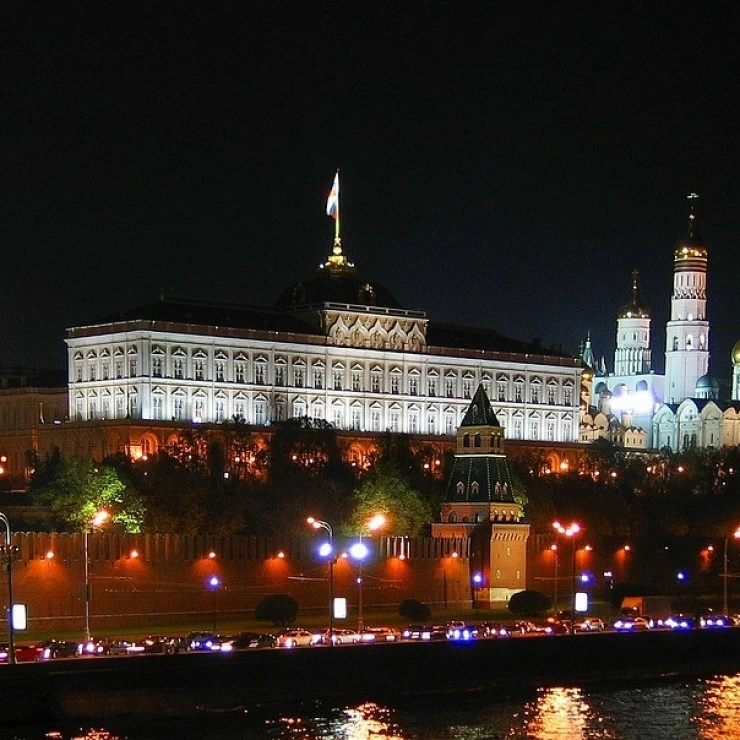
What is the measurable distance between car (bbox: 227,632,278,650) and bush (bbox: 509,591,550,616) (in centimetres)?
2739

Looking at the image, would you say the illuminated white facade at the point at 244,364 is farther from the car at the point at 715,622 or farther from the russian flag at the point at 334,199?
the car at the point at 715,622

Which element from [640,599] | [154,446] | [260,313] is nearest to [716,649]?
[640,599]

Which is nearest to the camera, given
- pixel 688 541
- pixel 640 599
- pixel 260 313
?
pixel 640 599

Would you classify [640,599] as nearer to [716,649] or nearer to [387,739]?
[716,649]

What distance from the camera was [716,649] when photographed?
111 m

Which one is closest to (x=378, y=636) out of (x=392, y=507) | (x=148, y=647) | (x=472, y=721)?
(x=472, y=721)

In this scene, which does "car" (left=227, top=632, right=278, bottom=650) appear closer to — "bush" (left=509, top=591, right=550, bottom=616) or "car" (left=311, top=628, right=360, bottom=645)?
"car" (left=311, top=628, right=360, bottom=645)

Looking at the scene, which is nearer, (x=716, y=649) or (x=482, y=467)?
(x=716, y=649)

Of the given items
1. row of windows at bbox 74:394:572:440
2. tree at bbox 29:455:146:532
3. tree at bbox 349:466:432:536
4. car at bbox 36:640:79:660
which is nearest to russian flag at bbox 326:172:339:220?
A: row of windows at bbox 74:394:572:440

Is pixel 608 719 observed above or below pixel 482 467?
below

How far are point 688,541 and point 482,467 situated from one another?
1119 inches

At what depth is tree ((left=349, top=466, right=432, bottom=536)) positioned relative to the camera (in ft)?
474

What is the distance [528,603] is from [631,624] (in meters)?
11.4

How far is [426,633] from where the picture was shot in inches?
4129
